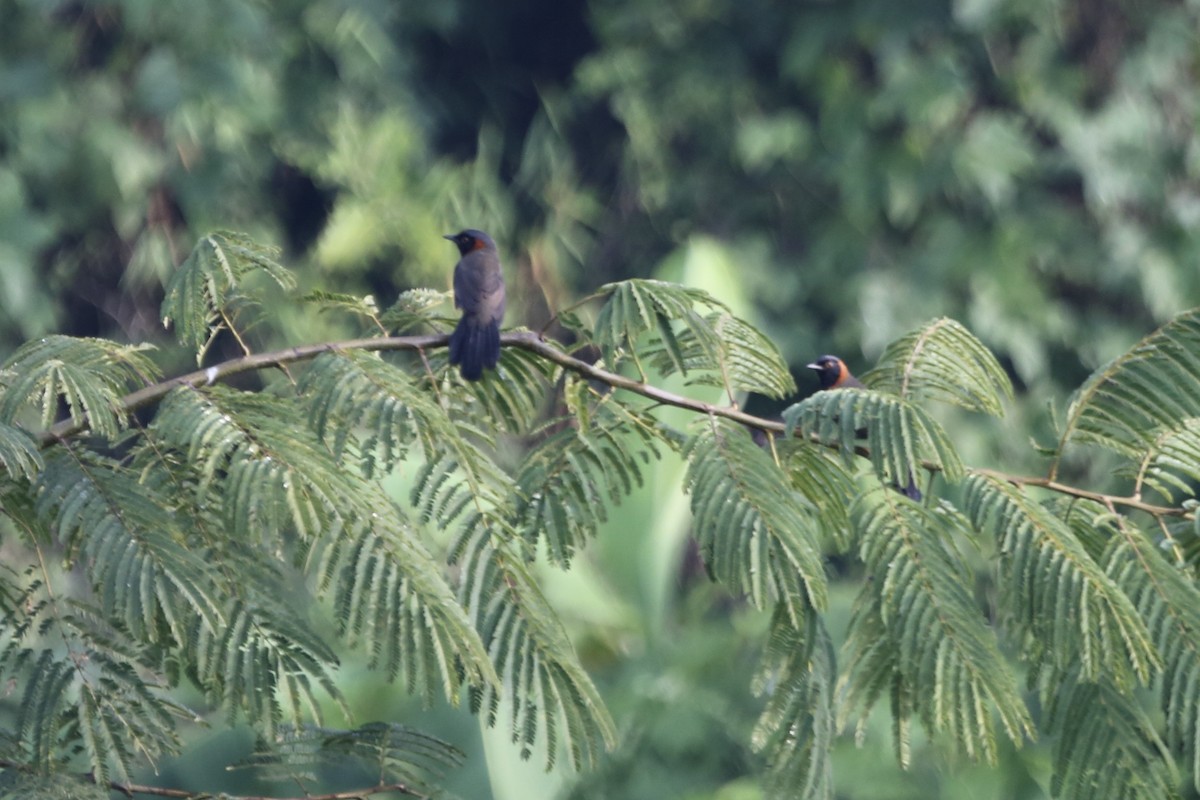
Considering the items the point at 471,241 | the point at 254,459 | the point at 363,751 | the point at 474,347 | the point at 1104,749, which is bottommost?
the point at 1104,749

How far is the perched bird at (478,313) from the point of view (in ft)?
9.12

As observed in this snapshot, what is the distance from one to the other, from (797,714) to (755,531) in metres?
0.35

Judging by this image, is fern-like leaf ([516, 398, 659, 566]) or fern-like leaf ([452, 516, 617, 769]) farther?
fern-like leaf ([516, 398, 659, 566])

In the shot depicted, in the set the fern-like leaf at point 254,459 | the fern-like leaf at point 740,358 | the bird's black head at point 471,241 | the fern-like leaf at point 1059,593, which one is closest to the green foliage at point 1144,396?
the fern-like leaf at point 1059,593

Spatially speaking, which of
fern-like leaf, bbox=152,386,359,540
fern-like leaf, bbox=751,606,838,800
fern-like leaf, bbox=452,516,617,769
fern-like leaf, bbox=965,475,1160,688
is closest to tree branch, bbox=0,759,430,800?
fern-like leaf, bbox=452,516,617,769

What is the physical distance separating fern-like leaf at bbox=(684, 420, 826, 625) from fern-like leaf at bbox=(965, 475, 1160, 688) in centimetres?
30

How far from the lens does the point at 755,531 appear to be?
92.4 inches

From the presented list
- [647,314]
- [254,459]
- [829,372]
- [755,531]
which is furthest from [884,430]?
A: [829,372]

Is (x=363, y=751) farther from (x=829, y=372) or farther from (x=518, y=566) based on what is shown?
(x=829, y=372)

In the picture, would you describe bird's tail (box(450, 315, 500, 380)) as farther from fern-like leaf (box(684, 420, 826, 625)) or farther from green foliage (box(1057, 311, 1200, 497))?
green foliage (box(1057, 311, 1200, 497))

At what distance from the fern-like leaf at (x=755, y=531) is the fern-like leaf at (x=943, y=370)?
45cm

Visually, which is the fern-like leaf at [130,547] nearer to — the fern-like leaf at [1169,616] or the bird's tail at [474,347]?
the bird's tail at [474,347]

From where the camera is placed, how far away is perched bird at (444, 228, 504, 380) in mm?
2779

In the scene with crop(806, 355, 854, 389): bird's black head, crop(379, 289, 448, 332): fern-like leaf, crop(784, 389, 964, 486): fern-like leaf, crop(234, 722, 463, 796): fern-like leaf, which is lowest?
crop(234, 722, 463, 796): fern-like leaf
